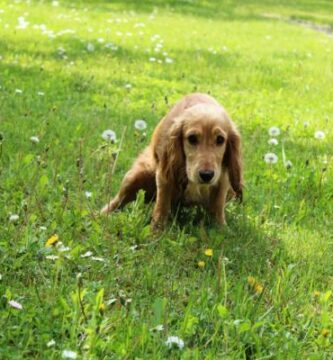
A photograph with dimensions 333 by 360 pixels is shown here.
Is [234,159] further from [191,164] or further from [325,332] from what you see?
[325,332]

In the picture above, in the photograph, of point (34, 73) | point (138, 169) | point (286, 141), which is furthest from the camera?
point (34, 73)

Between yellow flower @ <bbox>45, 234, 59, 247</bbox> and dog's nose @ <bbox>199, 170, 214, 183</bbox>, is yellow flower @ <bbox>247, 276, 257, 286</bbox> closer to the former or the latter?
dog's nose @ <bbox>199, 170, 214, 183</bbox>

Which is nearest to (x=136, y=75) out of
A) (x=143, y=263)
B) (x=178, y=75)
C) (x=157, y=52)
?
(x=178, y=75)

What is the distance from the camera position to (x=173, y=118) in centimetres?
446

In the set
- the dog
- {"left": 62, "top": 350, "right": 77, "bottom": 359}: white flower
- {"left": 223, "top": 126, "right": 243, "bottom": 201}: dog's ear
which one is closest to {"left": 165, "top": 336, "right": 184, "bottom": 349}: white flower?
{"left": 62, "top": 350, "right": 77, "bottom": 359}: white flower

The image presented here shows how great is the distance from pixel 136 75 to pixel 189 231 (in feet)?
15.6

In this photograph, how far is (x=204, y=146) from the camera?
4090 millimetres

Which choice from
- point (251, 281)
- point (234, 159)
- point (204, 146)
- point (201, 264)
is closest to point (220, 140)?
point (204, 146)

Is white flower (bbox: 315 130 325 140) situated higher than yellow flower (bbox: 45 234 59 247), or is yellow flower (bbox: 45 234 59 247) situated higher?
yellow flower (bbox: 45 234 59 247)

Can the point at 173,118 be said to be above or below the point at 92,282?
above

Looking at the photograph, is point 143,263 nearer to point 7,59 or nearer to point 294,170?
point 294,170

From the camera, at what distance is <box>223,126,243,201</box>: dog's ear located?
429cm

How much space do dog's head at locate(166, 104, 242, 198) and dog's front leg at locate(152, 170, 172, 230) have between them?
9cm

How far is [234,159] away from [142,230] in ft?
2.71
